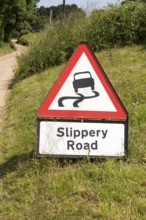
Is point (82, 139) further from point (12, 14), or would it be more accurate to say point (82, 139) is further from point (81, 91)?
point (12, 14)

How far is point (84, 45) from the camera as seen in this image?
4.25m

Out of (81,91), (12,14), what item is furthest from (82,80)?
(12,14)

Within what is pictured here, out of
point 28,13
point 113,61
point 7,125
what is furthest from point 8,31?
point 7,125

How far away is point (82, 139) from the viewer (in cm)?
425

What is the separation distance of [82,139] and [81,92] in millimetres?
494

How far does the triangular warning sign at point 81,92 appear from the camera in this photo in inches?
165

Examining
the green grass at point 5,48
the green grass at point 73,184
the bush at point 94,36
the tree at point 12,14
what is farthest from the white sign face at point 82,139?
the tree at point 12,14

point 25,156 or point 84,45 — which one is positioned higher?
point 84,45

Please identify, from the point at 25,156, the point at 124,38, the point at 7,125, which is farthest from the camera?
the point at 124,38

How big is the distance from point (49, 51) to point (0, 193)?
952 centimetres

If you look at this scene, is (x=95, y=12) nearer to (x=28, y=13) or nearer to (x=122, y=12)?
(x=122, y=12)

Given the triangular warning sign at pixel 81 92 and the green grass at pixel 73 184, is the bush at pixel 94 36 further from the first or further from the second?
the triangular warning sign at pixel 81 92

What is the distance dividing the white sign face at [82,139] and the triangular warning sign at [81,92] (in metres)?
0.12

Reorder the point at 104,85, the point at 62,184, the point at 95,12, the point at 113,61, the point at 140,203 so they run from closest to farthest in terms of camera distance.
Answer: the point at 140,203
the point at 62,184
the point at 104,85
the point at 113,61
the point at 95,12
